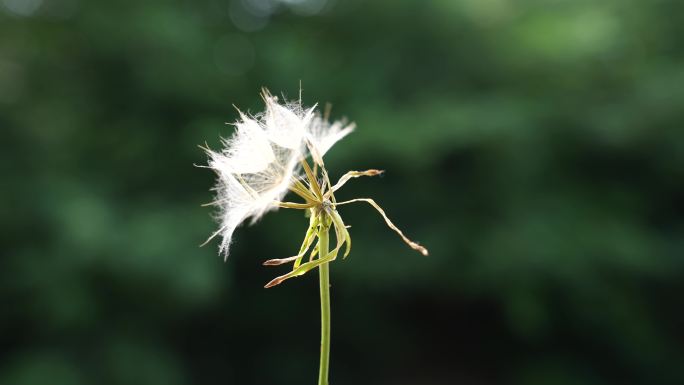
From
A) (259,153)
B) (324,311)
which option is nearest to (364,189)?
(259,153)

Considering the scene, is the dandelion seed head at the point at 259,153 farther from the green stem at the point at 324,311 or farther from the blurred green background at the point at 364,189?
the blurred green background at the point at 364,189

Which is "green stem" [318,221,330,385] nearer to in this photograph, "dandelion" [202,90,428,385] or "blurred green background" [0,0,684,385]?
"dandelion" [202,90,428,385]

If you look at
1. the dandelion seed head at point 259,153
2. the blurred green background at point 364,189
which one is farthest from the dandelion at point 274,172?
the blurred green background at point 364,189

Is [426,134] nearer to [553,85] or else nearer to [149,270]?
[553,85]

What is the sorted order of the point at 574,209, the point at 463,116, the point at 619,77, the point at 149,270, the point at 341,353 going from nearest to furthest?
the point at 149,270 → the point at 463,116 → the point at 574,209 → the point at 619,77 → the point at 341,353

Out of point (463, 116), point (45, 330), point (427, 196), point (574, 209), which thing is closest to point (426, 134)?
point (463, 116)

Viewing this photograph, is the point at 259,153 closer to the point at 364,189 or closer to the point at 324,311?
the point at 324,311

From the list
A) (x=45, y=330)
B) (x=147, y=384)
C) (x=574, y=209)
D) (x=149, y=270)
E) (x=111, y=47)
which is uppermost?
(x=111, y=47)

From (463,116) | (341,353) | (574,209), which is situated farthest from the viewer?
(341,353)
